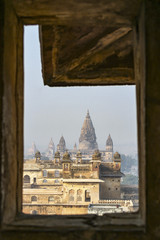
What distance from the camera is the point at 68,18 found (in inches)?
41.7

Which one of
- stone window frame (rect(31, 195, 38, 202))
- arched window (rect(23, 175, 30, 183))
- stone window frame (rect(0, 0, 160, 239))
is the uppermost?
stone window frame (rect(0, 0, 160, 239))

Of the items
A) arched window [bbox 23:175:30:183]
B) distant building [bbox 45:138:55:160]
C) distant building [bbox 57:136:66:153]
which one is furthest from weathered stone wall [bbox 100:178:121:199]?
distant building [bbox 45:138:55:160]

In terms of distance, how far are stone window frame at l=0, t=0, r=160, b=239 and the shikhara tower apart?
4304 cm

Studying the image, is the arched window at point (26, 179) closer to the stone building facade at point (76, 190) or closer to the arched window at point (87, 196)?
the stone building facade at point (76, 190)

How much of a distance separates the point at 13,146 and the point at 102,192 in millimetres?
18419

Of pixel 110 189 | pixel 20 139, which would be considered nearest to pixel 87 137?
pixel 110 189

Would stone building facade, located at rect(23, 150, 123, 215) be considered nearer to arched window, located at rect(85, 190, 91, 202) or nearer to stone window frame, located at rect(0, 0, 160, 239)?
arched window, located at rect(85, 190, 91, 202)

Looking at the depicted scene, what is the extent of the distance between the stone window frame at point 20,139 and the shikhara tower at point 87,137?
43.0 m

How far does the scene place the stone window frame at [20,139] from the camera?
858 mm

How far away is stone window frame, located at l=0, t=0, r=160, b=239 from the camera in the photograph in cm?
86

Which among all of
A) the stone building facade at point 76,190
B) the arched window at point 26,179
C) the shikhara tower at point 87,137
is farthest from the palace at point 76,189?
the shikhara tower at point 87,137

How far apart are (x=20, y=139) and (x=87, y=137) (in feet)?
146

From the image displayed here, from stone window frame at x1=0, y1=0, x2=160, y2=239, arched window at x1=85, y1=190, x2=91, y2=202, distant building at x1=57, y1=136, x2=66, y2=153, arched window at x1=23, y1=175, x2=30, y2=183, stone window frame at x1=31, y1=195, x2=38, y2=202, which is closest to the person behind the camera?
stone window frame at x1=0, y1=0, x2=160, y2=239

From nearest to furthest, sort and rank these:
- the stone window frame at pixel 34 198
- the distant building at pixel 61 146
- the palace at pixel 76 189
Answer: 1. the palace at pixel 76 189
2. the stone window frame at pixel 34 198
3. the distant building at pixel 61 146
